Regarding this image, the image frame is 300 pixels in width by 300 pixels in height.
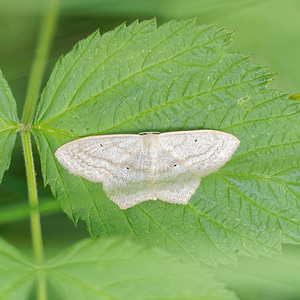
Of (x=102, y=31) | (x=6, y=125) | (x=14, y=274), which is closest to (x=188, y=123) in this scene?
Result: (x=6, y=125)

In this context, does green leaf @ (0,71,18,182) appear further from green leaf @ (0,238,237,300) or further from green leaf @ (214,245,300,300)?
green leaf @ (214,245,300,300)

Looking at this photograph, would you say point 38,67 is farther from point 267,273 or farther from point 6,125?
point 267,273

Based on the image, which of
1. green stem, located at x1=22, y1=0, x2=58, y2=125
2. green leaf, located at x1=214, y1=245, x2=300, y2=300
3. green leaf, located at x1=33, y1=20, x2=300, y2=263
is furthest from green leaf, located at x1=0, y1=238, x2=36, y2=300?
green leaf, located at x1=214, y1=245, x2=300, y2=300

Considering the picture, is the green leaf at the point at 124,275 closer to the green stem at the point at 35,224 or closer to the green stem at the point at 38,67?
the green stem at the point at 35,224

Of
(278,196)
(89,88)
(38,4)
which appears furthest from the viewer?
(38,4)

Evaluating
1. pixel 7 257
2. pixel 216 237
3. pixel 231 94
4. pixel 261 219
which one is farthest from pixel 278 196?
pixel 7 257

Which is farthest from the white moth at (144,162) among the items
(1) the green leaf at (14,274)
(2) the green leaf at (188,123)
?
(1) the green leaf at (14,274)

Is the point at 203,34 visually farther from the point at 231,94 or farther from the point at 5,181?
the point at 5,181
